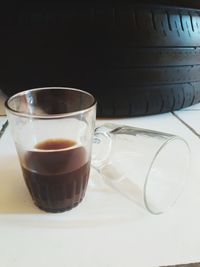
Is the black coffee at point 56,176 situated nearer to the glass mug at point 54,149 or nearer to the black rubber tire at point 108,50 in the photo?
the glass mug at point 54,149

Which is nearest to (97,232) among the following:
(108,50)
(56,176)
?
(56,176)

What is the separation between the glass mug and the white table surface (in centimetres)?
2

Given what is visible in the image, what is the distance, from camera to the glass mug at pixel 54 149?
25cm

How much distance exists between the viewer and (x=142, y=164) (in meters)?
0.31

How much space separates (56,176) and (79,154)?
3cm

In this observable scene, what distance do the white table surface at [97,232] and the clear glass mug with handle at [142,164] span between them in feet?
0.03

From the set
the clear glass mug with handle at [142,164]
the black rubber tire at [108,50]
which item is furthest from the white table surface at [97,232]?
the black rubber tire at [108,50]

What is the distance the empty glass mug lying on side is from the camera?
0.84 feet

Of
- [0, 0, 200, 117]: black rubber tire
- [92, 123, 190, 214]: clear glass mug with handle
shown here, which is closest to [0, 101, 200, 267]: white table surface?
[92, 123, 190, 214]: clear glass mug with handle

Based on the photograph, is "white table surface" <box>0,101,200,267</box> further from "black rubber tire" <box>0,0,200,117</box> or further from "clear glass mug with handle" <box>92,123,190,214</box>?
"black rubber tire" <box>0,0,200,117</box>

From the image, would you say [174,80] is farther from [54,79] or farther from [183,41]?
[54,79]

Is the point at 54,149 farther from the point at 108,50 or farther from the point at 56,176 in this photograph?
the point at 108,50

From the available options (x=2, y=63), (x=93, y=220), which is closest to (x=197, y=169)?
(x=93, y=220)

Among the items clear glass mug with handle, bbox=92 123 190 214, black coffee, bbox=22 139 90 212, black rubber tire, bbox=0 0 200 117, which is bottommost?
clear glass mug with handle, bbox=92 123 190 214
